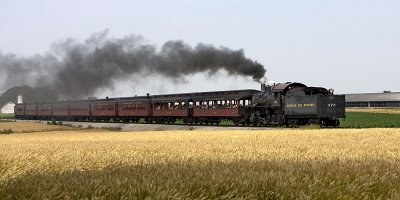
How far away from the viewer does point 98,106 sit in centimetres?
7056

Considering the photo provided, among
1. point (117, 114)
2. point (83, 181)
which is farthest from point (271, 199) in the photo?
point (117, 114)

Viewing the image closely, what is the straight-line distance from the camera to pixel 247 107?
4603cm

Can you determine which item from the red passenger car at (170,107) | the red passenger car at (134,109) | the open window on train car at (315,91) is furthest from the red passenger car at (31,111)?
the open window on train car at (315,91)

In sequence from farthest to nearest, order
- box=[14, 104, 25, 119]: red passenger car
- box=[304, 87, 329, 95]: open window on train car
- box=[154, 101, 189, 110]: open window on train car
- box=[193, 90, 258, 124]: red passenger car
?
box=[14, 104, 25, 119]: red passenger car → box=[154, 101, 189, 110]: open window on train car → box=[193, 90, 258, 124]: red passenger car → box=[304, 87, 329, 95]: open window on train car

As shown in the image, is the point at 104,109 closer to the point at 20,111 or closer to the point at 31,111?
the point at 31,111

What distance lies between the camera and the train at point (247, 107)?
135 feet

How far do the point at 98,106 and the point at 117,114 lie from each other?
5.76 m

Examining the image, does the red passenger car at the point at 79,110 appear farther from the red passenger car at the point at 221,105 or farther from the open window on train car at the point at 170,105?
the red passenger car at the point at 221,105

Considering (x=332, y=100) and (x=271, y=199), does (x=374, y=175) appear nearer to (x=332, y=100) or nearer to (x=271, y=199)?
(x=271, y=199)

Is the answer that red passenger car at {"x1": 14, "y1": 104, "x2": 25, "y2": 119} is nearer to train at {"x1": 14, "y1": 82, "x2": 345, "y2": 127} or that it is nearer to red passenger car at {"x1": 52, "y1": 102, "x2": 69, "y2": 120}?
red passenger car at {"x1": 52, "y1": 102, "x2": 69, "y2": 120}

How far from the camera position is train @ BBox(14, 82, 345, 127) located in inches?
1618

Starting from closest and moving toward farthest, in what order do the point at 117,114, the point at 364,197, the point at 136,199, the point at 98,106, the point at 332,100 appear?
1. the point at 136,199
2. the point at 364,197
3. the point at 332,100
4. the point at 117,114
5. the point at 98,106

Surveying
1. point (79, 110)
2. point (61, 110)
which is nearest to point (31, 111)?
point (61, 110)

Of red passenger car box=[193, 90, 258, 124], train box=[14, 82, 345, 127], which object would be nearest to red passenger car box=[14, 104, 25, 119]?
train box=[14, 82, 345, 127]
